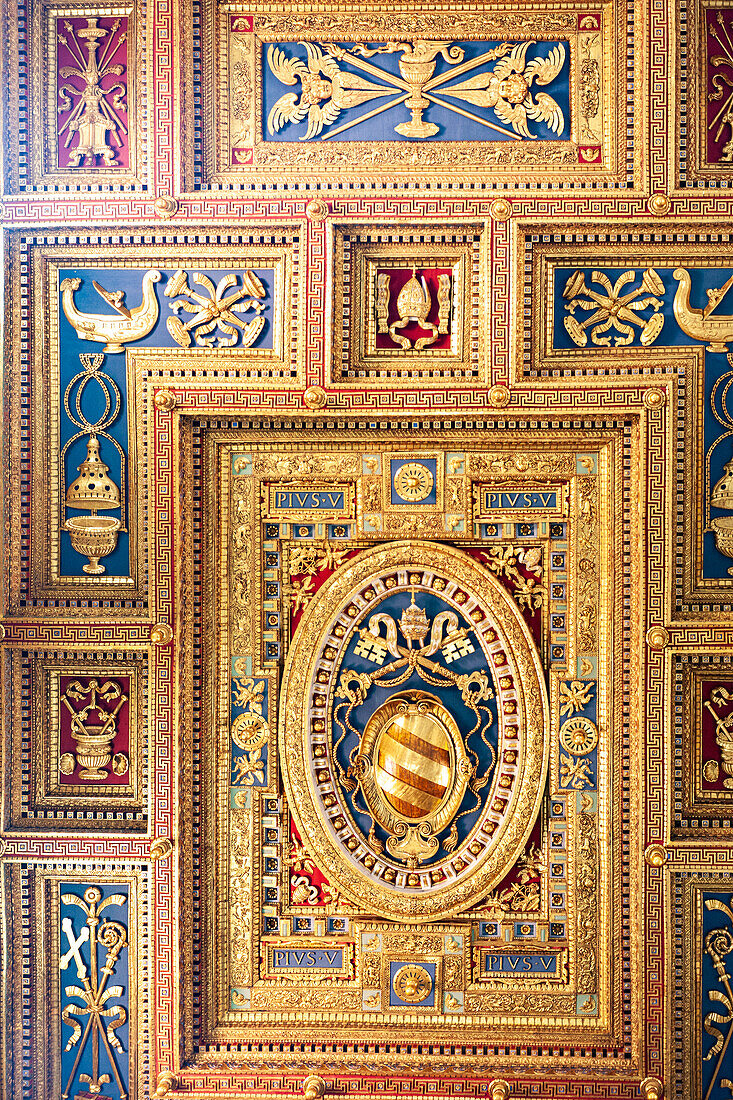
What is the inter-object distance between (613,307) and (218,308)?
2.38 m

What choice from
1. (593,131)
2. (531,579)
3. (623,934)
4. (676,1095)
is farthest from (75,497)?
(676,1095)

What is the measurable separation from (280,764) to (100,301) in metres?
3.09

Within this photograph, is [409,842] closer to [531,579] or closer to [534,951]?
[534,951]

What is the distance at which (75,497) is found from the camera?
160 inches

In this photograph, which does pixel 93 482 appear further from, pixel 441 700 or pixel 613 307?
pixel 613 307

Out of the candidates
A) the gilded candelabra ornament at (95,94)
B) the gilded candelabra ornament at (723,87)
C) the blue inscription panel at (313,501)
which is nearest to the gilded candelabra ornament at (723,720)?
the blue inscription panel at (313,501)

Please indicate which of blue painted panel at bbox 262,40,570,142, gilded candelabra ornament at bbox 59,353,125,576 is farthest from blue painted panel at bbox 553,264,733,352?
gilded candelabra ornament at bbox 59,353,125,576

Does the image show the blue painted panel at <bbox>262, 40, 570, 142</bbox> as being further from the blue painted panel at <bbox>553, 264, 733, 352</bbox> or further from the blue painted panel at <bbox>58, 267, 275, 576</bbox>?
the blue painted panel at <bbox>58, 267, 275, 576</bbox>

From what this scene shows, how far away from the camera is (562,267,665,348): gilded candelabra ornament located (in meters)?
3.88

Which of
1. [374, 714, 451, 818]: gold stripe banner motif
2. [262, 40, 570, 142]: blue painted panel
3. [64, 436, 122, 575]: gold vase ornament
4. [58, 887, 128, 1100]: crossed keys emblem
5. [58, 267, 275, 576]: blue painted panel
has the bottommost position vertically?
[58, 887, 128, 1100]: crossed keys emblem

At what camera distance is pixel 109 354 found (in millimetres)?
4020

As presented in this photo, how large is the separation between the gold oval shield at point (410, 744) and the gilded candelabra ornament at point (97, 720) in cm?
104

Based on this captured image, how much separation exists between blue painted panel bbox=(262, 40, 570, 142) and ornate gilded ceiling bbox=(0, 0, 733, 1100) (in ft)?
0.08

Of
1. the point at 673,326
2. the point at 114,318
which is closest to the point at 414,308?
the point at 673,326
